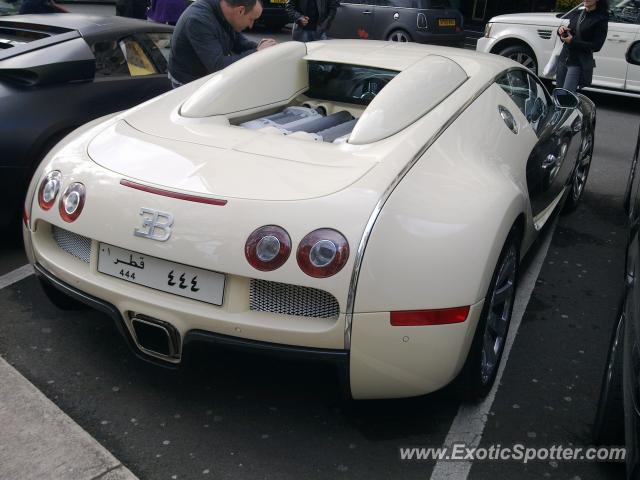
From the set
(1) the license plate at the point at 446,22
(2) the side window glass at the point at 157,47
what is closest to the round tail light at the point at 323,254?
(2) the side window glass at the point at 157,47

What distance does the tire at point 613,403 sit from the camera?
8.00ft

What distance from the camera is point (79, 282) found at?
281 centimetres

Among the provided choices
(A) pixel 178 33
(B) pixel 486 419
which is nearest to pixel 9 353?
(B) pixel 486 419

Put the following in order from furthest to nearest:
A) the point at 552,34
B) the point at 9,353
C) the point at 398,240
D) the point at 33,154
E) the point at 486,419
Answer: the point at 552,34 → the point at 33,154 → the point at 9,353 → the point at 486,419 → the point at 398,240

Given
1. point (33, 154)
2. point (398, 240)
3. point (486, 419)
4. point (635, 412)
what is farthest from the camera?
point (33, 154)

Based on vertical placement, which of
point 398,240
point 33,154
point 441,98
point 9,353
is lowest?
point 9,353

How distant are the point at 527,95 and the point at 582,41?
3.54 metres

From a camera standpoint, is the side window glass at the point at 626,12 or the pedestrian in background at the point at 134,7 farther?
the pedestrian in background at the point at 134,7

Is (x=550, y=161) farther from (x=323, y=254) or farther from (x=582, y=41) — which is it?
(x=582, y=41)

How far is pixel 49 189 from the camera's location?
9.68 ft

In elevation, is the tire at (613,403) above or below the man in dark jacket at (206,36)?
below

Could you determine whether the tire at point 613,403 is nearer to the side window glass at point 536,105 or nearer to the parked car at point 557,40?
the side window glass at point 536,105

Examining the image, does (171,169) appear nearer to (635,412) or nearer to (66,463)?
(66,463)

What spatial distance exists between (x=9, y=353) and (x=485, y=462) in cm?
212
